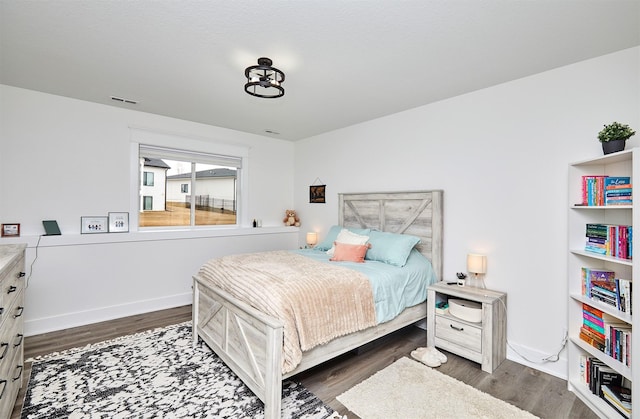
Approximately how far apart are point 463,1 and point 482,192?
1808mm

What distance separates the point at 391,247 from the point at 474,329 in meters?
1.06

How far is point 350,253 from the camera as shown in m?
3.25

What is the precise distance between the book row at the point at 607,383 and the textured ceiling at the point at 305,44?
91.1 inches

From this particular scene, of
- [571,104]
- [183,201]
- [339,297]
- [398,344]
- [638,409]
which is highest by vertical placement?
[571,104]

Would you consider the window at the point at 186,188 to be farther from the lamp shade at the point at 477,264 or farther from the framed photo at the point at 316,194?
the lamp shade at the point at 477,264

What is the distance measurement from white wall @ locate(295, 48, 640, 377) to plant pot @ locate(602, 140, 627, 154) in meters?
0.29

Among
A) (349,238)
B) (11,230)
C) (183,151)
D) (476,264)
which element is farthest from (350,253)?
(11,230)

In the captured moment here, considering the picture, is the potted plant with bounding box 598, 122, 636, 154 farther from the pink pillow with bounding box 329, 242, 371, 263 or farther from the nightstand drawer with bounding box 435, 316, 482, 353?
the pink pillow with bounding box 329, 242, 371, 263

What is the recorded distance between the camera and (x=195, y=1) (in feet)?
5.72

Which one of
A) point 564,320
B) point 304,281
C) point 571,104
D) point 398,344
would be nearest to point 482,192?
point 571,104

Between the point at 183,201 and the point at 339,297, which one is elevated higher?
the point at 183,201

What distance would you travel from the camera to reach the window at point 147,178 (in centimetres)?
401

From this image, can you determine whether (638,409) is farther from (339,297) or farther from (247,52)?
(247,52)

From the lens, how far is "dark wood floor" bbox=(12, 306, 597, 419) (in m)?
2.09
